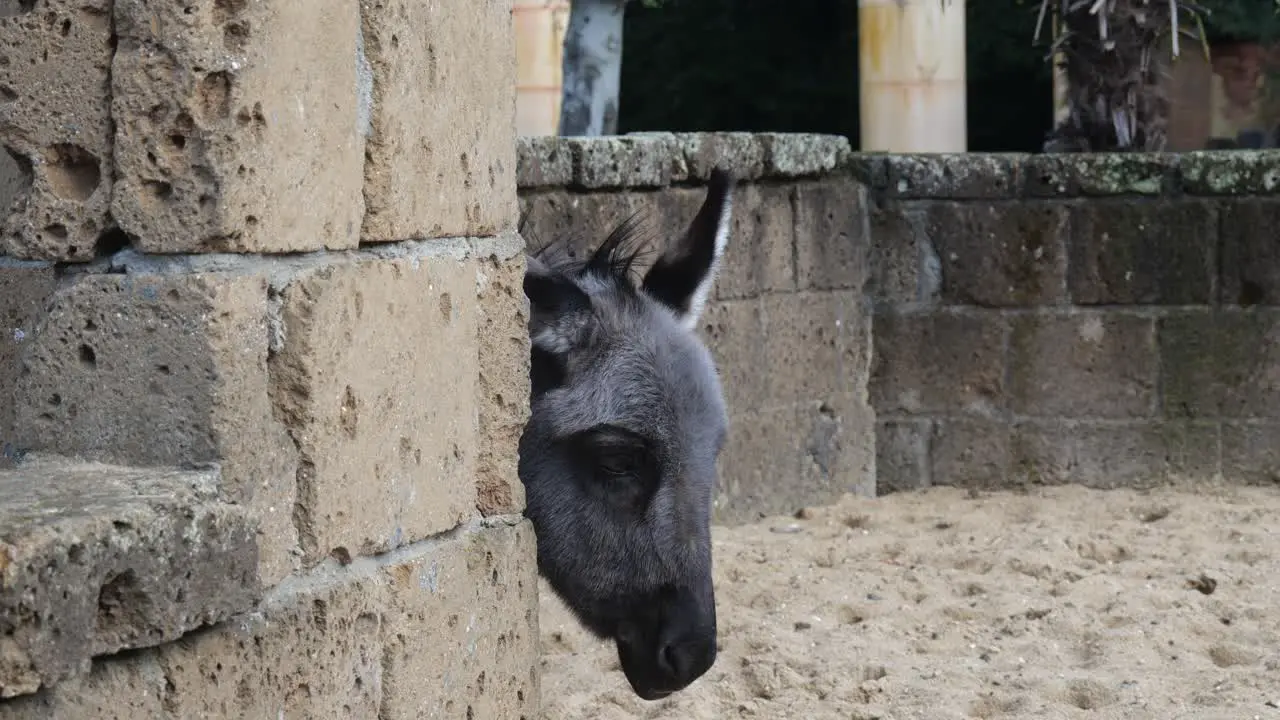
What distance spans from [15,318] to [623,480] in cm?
167

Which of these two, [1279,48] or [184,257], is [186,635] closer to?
[184,257]

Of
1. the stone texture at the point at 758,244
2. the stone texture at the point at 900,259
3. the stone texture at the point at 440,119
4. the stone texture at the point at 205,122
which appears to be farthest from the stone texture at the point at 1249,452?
the stone texture at the point at 205,122

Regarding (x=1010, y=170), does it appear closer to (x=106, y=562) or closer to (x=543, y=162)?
(x=543, y=162)

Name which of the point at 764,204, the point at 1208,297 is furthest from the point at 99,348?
the point at 1208,297

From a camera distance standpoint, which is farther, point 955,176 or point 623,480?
point 955,176

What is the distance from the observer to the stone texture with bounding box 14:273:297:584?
8.60ft

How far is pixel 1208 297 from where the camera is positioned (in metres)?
8.31

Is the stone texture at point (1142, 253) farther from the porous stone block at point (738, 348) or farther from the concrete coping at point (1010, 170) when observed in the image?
the porous stone block at point (738, 348)

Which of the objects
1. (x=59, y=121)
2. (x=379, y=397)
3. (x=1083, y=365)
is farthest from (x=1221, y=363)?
(x=59, y=121)

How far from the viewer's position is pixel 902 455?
28.2 ft

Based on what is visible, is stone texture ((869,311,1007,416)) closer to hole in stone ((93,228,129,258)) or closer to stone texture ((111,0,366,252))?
stone texture ((111,0,366,252))

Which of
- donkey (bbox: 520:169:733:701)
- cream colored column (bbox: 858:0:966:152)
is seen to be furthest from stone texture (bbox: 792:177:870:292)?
cream colored column (bbox: 858:0:966:152)

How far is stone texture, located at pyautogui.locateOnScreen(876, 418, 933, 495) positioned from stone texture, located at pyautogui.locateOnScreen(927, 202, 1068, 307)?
647mm

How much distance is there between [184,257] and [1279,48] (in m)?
14.2
